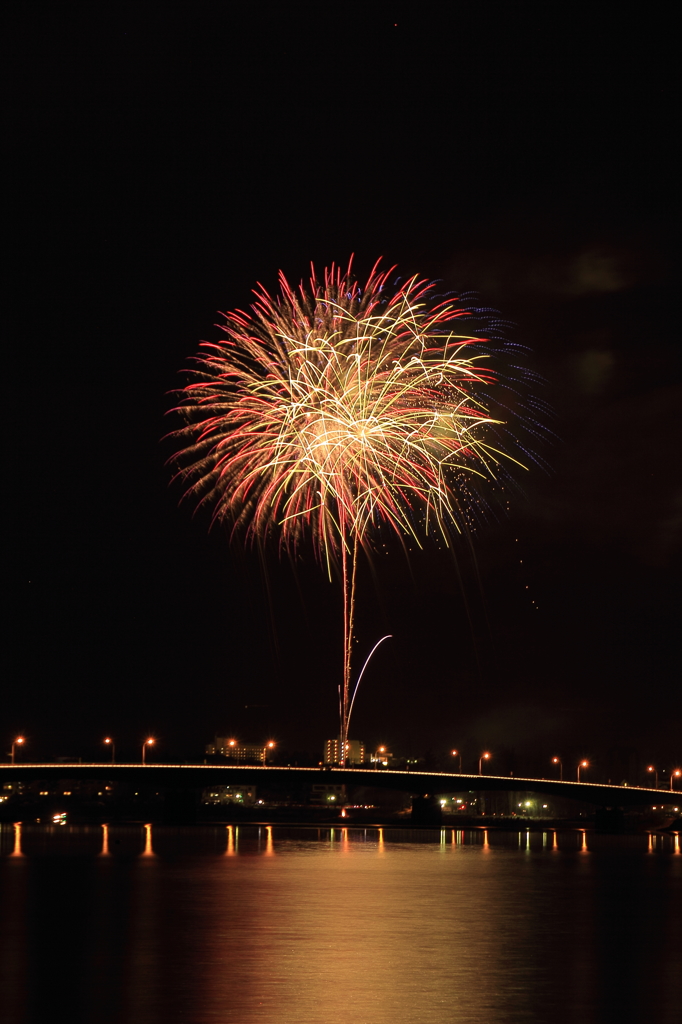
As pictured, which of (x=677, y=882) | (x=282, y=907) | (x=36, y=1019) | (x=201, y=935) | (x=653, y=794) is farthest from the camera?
(x=653, y=794)

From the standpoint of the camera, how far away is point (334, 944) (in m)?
26.4

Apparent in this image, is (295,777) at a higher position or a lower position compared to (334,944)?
lower

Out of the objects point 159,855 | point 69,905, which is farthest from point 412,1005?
point 159,855

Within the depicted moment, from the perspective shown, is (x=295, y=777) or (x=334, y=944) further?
(x=295, y=777)

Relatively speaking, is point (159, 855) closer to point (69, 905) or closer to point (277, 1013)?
point (69, 905)

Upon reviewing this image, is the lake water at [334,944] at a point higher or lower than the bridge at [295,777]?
higher

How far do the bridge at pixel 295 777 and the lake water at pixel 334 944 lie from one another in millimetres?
55774

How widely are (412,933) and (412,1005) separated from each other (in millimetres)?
10301

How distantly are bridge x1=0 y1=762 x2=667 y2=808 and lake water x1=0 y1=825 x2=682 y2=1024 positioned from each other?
2196 inches

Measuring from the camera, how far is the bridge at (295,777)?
4355 inches

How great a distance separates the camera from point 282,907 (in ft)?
115

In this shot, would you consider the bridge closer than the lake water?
No

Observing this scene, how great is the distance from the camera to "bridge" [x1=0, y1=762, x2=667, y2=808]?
11062cm

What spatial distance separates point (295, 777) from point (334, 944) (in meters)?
89.0
